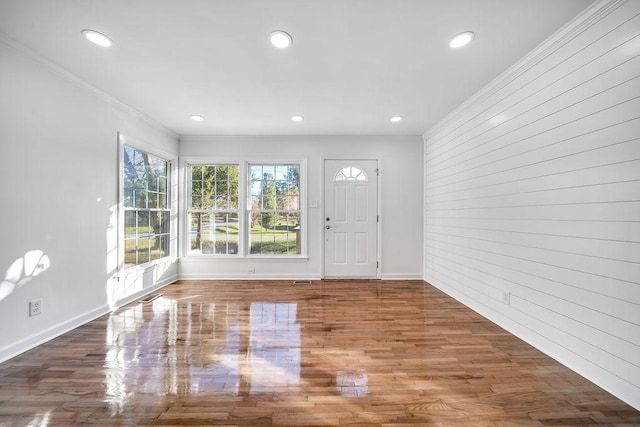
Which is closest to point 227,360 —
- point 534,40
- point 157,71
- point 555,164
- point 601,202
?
point 157,71

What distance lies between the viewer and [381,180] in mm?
4484

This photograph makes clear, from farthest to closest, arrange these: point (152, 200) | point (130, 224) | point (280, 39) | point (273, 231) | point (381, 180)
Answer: point (273, 231) < point (381, 180) < point (152, 200) < point (130, 224) < point (280, 39)

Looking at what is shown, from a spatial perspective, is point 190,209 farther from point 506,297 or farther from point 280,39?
point 506,297

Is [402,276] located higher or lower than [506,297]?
lower

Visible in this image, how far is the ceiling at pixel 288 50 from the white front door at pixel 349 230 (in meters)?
1.41

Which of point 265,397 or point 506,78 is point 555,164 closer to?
point 506,78

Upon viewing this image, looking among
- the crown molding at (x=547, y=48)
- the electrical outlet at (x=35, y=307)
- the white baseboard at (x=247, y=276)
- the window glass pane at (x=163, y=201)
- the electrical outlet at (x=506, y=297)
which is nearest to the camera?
the crown molding at (x=547, y=48)

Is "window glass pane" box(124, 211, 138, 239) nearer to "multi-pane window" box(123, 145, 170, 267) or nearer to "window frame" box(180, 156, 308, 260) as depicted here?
"multi-pane window" box(123, 145, 170, 267)

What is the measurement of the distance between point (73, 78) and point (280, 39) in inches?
84.8

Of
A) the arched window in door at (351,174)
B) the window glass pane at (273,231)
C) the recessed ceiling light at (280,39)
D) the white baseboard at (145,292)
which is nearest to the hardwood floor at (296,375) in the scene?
the white baseboard at (145,292)

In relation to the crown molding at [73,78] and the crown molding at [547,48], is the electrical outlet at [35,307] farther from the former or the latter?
the crown molding at [547,48]

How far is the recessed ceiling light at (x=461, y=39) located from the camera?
1.94 m

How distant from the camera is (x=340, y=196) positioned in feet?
14.9

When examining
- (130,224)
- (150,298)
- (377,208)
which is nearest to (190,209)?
(130,224)
